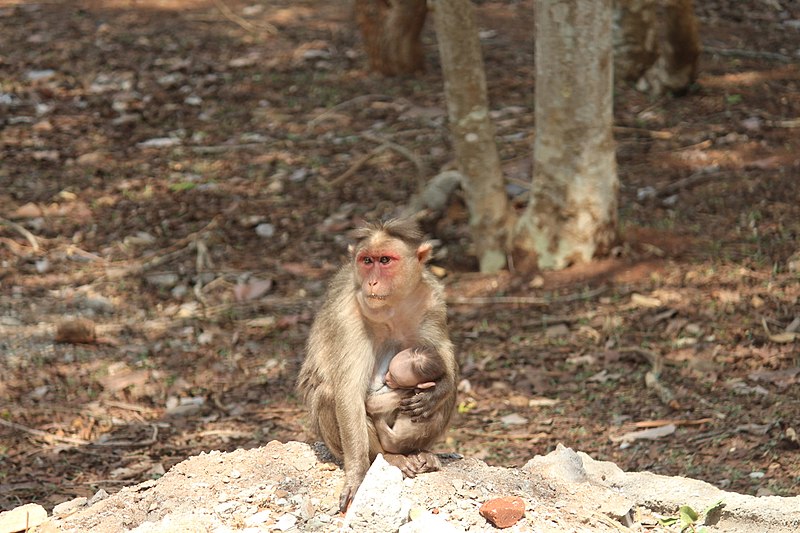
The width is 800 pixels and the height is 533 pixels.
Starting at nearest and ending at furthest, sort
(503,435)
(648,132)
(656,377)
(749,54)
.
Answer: (503,435)
(656,377)
(648,132)
(749,54)

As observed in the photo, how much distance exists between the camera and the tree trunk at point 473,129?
8461 millimetres

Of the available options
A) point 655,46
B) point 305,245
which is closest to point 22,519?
point 305,245

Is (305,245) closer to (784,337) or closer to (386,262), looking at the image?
(784,337)

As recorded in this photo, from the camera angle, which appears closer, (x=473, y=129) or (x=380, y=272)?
(x=380, y=272)

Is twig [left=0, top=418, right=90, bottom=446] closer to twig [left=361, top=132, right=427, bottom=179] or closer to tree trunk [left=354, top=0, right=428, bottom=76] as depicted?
twig [left=361, top=132, right=427, bottom=179]

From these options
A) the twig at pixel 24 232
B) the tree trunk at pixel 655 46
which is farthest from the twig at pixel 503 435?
the tree trunk at pixel 655 46

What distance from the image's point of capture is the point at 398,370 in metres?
4.75

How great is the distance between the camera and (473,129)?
8.79m

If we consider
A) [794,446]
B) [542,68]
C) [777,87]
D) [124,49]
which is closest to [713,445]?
[794,446]

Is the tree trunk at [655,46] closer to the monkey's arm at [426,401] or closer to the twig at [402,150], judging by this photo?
the twig at [402,150]

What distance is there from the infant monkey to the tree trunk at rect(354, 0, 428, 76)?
327 inches

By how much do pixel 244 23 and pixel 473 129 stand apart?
6.96 meters

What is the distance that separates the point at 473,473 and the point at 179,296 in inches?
194

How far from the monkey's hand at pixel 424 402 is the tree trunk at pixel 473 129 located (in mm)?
4304
